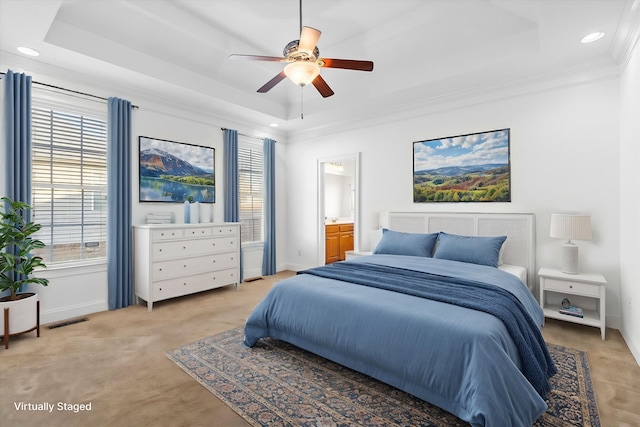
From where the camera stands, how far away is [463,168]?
416 cm

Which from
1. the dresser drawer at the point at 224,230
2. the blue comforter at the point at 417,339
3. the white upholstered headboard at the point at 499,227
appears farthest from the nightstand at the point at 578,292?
the dresser drawer at the point at 224,230

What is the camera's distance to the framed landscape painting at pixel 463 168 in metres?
Answer: 3.88

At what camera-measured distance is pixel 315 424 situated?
1.80 meters

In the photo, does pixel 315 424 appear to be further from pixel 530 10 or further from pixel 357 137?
pixel 357 137

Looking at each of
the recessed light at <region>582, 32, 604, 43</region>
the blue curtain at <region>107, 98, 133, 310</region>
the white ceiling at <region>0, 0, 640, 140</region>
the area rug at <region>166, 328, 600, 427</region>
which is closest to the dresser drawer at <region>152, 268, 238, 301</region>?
the blue curtain at <region>107, 98, 133, 310</region>

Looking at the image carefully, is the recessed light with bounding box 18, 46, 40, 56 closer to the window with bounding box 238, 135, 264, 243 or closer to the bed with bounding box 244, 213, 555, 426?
the window with bounding box 238, 135, 264, 243

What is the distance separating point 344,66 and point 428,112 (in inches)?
88.8

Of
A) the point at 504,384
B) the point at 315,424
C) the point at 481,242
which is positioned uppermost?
the point at 481,242

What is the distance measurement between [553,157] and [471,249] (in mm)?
1402

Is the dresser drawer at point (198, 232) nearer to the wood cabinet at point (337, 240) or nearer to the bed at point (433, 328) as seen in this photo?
the bed at point (433, 328)

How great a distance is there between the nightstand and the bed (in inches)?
11.6

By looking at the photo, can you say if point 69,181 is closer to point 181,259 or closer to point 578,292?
point 181,259

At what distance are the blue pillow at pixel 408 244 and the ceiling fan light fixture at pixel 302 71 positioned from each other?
231 cm

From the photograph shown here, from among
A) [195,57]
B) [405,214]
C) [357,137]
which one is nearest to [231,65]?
[195,57]
